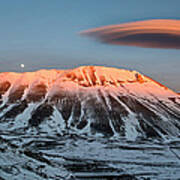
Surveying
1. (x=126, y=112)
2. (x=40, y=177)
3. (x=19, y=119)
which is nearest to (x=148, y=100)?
(x=126, y=112)

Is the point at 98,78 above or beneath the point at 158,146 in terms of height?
above

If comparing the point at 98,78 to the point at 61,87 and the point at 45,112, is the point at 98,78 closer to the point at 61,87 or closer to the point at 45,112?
the point at 61,87

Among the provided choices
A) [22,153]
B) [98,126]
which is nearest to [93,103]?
[98,126]

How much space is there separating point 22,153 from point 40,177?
1033 centimetres

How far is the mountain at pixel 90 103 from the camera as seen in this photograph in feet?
183

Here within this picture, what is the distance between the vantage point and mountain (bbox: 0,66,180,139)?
55781mm

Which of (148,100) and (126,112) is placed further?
(148,100)

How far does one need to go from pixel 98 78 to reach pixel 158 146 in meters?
48.4

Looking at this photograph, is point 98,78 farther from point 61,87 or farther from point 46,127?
point 46,127

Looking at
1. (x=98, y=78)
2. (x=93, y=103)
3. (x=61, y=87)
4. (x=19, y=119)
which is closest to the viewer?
(x=19, y=119)

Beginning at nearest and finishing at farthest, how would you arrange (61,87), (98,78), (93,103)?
(93,103) → (61,87) → (98,78)

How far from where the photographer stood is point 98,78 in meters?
89.9

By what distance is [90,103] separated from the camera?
7000 centimetres

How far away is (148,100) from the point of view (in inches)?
2940
